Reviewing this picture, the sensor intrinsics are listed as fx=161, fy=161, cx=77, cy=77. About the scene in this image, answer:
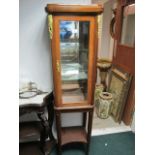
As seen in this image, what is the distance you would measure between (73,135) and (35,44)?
3.80 ft

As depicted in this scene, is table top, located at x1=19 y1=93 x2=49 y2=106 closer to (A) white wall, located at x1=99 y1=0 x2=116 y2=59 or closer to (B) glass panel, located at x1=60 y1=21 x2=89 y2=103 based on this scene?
(B) glass panel, located at x1=60 y1=21 x2=89 y2=103

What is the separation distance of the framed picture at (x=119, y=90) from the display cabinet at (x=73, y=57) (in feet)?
3.04

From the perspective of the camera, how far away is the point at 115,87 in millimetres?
→ 2828

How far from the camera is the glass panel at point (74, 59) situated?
1.51m

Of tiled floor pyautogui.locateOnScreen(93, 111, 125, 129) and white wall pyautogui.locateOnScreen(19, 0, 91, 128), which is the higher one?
white wall pyautogui.locateOnScreen(19, 0, 91, 128)

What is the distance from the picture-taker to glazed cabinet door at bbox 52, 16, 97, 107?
4.72 ft

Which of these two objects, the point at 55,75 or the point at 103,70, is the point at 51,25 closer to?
the point at 55,75

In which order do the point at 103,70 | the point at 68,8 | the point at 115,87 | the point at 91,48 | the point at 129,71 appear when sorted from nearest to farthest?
the point at 68,8
the point at 91,48
the point at 129,71
the point at 115,87
the point at 103,70

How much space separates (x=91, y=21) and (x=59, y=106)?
0.87m

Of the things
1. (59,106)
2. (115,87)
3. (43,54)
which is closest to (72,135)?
(59,106)

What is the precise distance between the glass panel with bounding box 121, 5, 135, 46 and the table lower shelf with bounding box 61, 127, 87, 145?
152 cm

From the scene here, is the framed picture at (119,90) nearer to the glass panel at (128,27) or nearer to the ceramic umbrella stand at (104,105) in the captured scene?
the ceramic umbrella stand at (104,105)

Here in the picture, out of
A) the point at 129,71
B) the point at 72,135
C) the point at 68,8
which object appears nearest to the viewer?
the point at 68,8

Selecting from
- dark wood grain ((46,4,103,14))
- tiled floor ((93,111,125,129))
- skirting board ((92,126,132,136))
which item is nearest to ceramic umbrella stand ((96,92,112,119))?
tiled floor ((93,111,125,129))
